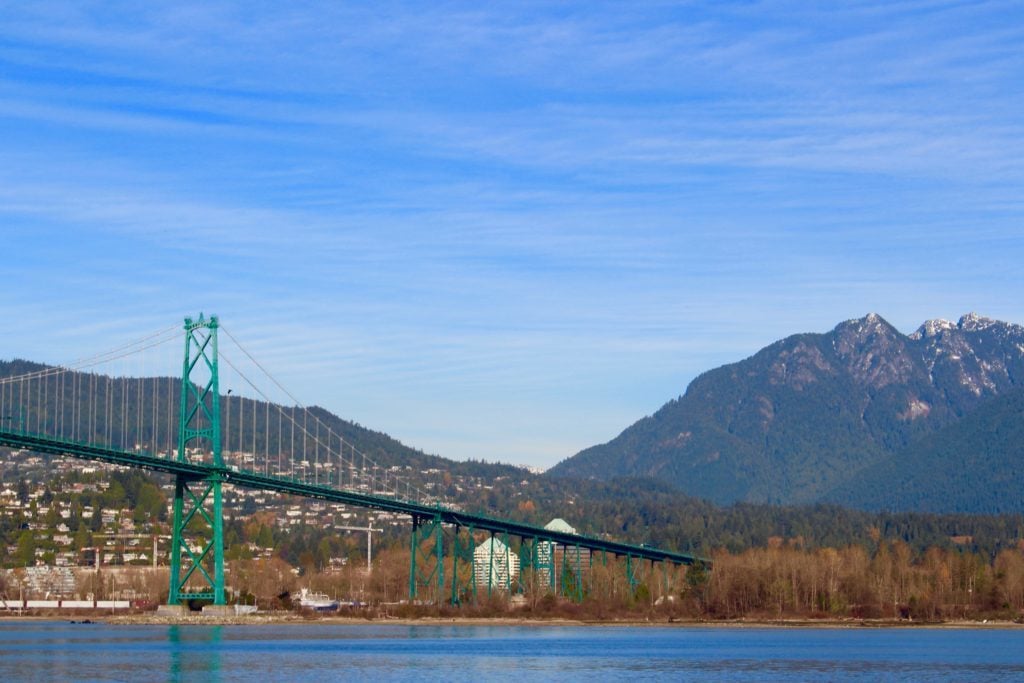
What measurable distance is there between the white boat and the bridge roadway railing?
9.33 meters

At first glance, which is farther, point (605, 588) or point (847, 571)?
point (605, 588)

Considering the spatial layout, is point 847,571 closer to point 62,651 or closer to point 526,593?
point 526,593

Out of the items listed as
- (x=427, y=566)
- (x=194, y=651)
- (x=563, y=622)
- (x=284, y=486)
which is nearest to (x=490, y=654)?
(x=194, y=651)

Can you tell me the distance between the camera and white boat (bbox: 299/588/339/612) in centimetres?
11206

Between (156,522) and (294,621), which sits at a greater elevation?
(156,522)

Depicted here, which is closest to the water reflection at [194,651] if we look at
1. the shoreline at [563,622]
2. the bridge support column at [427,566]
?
the shoreline at [563,622]

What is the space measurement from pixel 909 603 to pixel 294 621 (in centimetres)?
3991

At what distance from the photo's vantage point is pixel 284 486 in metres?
88.9

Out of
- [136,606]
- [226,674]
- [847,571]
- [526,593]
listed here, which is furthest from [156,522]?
[226,674]

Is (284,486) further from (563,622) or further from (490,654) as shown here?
(490,654)

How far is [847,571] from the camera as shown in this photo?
116m

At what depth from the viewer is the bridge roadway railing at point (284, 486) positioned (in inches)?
2864

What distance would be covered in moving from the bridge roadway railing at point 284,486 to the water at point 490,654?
7.51 m

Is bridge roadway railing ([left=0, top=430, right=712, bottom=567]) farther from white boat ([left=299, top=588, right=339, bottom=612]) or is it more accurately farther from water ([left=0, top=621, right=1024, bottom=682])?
white boat ([left=299, top=588, right=339, bottom=612])
